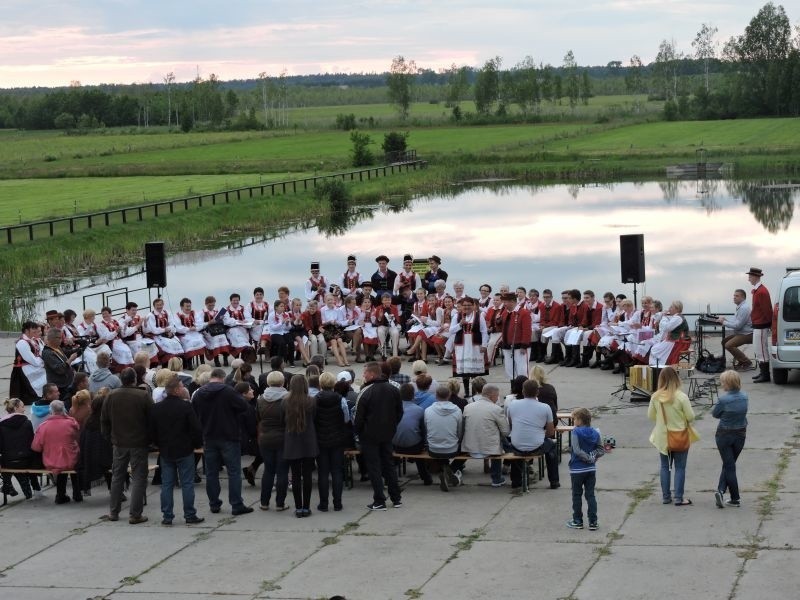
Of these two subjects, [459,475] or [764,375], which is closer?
[459,475]

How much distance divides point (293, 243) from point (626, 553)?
144 feet

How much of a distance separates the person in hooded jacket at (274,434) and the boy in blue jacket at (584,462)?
3.24 m

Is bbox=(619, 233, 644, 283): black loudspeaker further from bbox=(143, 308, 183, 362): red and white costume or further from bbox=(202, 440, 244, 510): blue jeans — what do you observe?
bbox=(202, 440, 244, 510): blue jeans

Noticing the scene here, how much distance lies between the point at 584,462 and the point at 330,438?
2850 millimetres

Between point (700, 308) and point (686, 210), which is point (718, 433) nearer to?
point (700, 308)

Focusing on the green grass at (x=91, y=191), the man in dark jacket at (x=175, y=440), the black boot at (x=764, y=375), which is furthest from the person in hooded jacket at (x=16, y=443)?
the green grass at (x=91, y=191)

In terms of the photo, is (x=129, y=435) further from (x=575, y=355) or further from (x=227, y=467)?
(x=575, y=355)

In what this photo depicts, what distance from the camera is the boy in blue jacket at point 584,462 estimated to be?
13.1 metres

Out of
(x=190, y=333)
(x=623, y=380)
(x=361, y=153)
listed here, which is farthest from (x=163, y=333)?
(x=361, y=153)

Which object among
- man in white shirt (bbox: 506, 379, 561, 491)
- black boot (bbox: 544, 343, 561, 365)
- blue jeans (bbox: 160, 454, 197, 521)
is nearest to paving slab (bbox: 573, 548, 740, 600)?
man in white shirt (bbox: 506, 379, 561, 491)

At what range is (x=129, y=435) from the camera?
47.4 feet

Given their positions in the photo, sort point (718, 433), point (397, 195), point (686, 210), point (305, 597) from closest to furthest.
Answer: point (305, 597), point (718, 433), point (686, 210), point (397, 195)

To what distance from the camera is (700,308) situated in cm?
3406

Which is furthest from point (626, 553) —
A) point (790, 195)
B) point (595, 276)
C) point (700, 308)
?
point (790, 195)
